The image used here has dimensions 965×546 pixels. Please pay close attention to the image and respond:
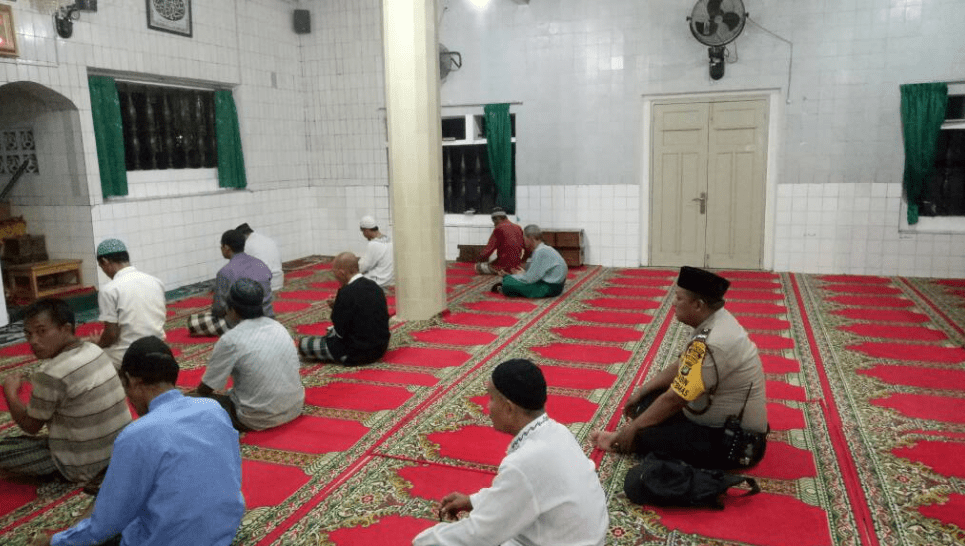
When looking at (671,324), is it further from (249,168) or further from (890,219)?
(249,168)

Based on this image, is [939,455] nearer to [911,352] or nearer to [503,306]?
[911,352]

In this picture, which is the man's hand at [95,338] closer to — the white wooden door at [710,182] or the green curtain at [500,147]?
the green curtain at [500,147]

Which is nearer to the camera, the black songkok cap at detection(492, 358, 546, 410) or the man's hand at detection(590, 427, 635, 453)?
the black songkok cap at detection(492, 358, 546, 410)

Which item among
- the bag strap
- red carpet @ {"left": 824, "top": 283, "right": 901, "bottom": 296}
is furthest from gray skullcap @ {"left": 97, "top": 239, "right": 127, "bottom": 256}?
red carpet @ {"left": 824, "top": 283, "right": 901, "bottom": 296}

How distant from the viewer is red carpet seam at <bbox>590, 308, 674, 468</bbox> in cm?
336

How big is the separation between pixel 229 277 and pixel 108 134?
2.73m

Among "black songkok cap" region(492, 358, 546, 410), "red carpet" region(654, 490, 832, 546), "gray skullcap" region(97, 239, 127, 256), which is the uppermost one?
"gray skullcap" region(97, 239, 127, 256)

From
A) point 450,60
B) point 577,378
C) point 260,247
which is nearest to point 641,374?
point 577,378

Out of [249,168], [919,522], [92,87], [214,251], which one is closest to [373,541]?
[919,522]

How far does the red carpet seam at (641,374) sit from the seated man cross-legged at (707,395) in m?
0.16

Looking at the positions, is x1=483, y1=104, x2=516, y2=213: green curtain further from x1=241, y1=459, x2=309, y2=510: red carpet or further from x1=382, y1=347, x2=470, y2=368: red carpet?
x1=241, y1=459, x2=309, y2=510: red carpet

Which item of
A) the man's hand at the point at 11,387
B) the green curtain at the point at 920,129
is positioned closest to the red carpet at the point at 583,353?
the man's hand at the point at 11,387

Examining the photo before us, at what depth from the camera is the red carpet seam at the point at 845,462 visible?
2670mm

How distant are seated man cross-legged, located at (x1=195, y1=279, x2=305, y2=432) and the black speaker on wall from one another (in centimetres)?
709
